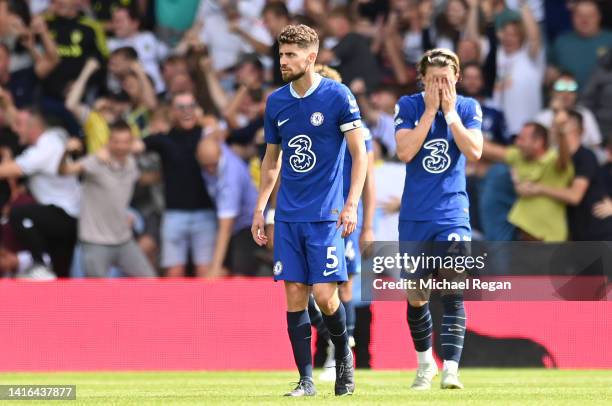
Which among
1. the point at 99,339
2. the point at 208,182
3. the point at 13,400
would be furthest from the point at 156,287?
the point at 13,400

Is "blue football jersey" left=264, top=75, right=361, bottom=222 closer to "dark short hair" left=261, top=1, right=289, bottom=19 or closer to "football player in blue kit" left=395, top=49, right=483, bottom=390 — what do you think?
"football player in blue kit" left=395, top=49, right=483, bottom=390

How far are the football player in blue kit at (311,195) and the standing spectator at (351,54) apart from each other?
6704 mm

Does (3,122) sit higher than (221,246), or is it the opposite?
(3,122)

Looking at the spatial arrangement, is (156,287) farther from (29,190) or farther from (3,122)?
(3,122)

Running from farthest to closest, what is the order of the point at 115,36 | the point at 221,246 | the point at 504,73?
the point at 115,36 < the point at 504,73 < the point at 221,246

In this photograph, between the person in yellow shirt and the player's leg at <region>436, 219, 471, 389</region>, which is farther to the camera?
the person in yellow shirt

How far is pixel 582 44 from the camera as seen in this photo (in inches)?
605

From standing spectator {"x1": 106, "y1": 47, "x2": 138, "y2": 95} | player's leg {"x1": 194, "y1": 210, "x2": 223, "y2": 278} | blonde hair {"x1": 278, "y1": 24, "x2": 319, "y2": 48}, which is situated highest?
standing spectator {"x1": 106, "y1": 47, "x2": 138, "y2": 95}

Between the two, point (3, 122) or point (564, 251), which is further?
A: point (3, 122)

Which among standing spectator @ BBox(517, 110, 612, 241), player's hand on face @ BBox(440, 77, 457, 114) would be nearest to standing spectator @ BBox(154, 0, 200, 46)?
standing spectator @ BBox(517, 110, 612, 241)

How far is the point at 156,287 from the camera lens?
13.1 metres

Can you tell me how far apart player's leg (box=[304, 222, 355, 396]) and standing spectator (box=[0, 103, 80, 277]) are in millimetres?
6514

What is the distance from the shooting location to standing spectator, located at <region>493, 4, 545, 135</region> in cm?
1537

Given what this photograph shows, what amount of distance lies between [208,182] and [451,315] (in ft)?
19.3
